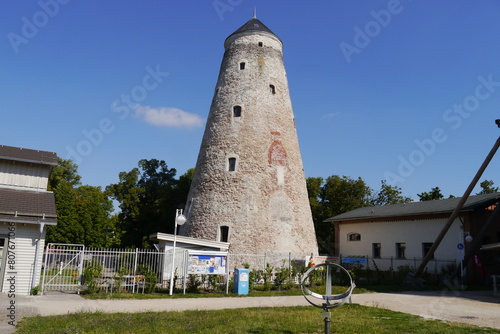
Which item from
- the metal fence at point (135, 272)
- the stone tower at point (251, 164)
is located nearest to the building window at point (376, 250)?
the stone tower at point (251, 164)

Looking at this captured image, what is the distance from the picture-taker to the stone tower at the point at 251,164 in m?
25.0

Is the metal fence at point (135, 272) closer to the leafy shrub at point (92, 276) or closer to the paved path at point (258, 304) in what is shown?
the leafy shrub at point (92, 276)

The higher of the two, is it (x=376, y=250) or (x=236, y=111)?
(x=236, y=111)

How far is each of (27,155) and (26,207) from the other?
362cm

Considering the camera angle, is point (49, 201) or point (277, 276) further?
point (277, 276)

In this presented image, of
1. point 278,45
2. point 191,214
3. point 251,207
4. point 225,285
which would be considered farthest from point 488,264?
point 278,45

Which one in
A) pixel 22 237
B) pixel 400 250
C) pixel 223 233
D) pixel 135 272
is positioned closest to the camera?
pixel 22 237

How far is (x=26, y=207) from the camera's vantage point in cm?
1567

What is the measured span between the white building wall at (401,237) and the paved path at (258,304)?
7.46 meters

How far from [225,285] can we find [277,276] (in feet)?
9.04

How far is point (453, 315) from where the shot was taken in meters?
12.3

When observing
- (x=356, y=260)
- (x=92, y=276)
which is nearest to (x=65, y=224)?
(x=92, y=276)

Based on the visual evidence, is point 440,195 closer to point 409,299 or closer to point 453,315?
point 409,299

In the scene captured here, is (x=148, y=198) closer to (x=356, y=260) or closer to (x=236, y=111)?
(x=236, y=111)
